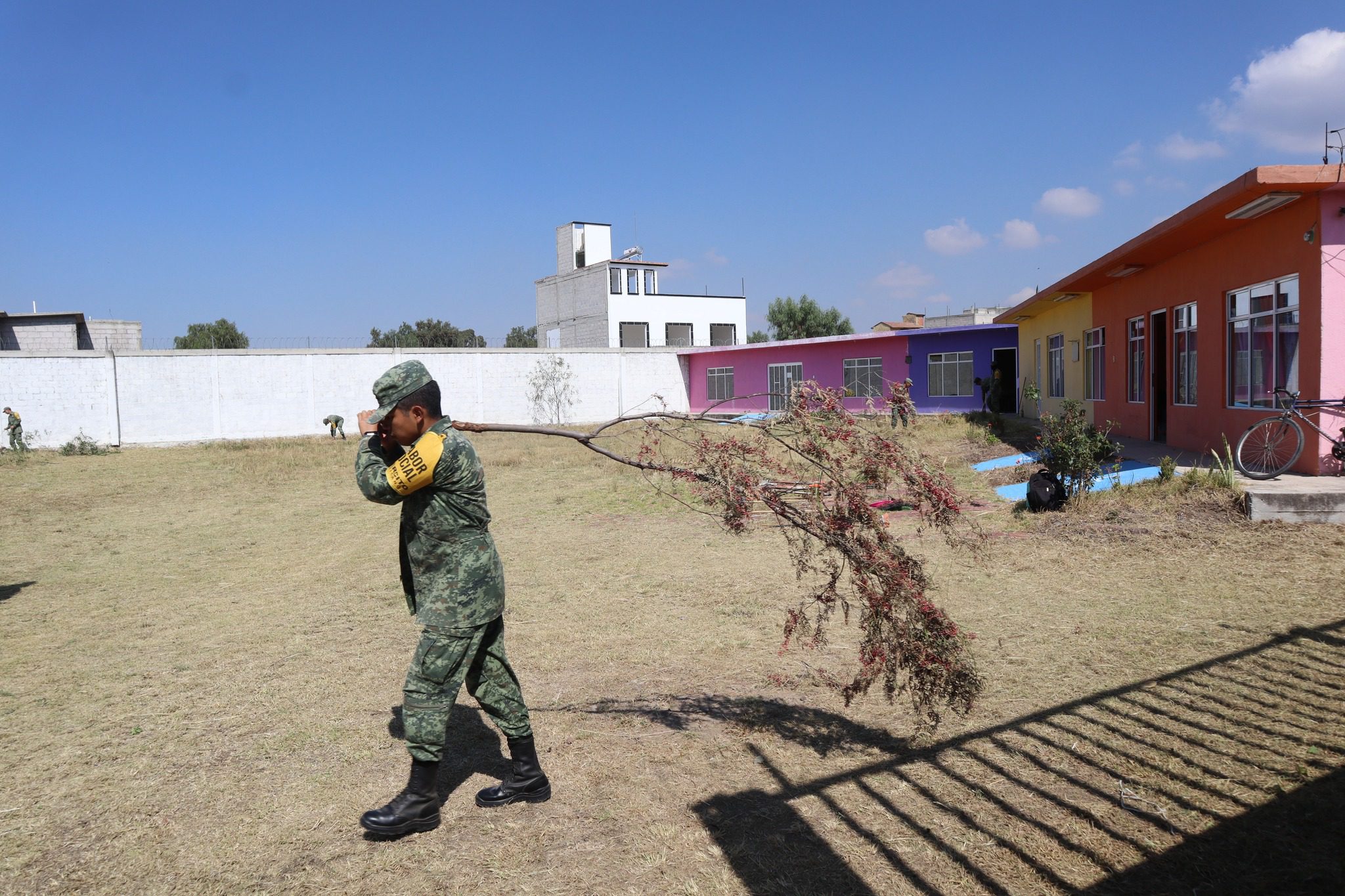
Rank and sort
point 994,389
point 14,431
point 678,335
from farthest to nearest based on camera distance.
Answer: point 678,335 < point 994,389 < point 14,431

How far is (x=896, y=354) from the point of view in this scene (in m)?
30.7

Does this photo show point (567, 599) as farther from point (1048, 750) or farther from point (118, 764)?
point (1048, 750)

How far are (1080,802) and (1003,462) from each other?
12.5 metres

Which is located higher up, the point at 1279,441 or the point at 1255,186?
the point at 1255,186

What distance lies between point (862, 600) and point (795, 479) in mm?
692

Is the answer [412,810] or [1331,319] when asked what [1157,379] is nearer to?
[1331,319]

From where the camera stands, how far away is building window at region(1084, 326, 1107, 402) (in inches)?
755

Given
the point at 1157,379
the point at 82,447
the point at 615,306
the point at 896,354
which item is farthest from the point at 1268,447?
the point at 615,306

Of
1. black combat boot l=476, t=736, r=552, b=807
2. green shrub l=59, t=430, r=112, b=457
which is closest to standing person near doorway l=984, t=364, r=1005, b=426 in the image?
black combat boot l=476, t=736, r=552, b=807

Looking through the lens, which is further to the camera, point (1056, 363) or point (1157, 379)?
point (1056, 363)

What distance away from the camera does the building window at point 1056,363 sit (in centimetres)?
2339

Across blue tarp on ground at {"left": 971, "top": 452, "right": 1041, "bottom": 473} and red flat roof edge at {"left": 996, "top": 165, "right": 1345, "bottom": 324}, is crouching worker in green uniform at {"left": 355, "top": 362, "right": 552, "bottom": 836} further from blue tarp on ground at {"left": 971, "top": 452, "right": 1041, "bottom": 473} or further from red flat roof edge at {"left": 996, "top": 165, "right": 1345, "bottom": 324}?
blue tarp on ground at {"left": 971, "top": 452, "right": 1041, "bottom": 473}

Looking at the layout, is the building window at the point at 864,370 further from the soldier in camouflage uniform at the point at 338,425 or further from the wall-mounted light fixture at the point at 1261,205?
→ the wall-mounted light fixture at the point at 1261,205

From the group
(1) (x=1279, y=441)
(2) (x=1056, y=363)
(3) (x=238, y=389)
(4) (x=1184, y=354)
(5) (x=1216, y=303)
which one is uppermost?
(5) (x=1216, y=303)
